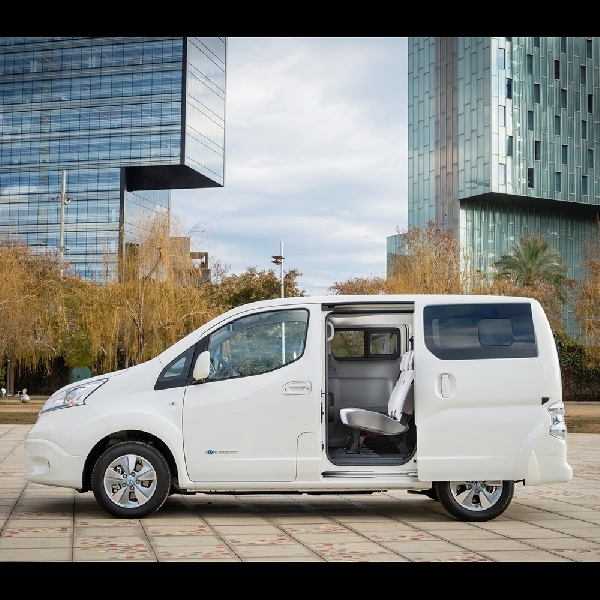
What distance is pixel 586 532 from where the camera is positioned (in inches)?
341

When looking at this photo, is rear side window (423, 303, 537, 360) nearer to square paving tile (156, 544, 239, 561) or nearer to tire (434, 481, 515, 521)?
tire (434, 481, 515, 521)

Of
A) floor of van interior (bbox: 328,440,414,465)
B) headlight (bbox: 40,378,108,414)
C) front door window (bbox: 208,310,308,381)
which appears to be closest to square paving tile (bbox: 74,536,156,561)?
headlight (bbox: 40,378,108,414)

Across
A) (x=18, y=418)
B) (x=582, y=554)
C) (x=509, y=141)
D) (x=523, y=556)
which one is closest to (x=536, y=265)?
(x=509, y=141)

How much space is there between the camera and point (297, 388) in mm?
9211

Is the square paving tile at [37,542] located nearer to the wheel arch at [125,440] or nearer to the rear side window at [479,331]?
the wheel arch at [125,440]

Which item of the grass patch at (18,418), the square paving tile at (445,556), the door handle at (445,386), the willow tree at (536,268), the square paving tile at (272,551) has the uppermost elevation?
the willow tree at (536,268)

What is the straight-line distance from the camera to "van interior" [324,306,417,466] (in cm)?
952

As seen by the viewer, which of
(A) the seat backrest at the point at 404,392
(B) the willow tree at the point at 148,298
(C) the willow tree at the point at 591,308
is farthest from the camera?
(C) the willow tree at the point at 591,308

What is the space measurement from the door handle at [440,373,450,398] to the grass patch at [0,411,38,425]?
18.3 m

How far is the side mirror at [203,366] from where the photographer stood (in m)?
9.09

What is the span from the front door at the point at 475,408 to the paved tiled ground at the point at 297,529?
0.59 meters

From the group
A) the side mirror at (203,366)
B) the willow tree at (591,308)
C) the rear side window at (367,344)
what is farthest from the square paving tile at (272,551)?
the willow tree at (591,308)

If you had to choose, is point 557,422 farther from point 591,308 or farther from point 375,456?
point 591,308
